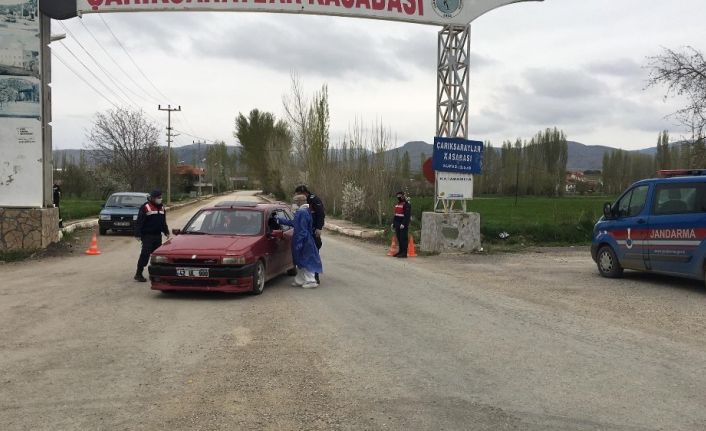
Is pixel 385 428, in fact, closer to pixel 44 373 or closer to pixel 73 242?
pixel 44 373

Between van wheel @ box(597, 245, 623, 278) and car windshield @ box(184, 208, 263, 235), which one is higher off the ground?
car windshield @ box(184, 208, 263, 235)

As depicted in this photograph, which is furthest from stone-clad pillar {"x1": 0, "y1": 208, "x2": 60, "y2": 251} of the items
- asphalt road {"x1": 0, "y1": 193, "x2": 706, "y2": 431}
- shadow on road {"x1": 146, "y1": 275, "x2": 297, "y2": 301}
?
shadow on road {"x1": 146, "y1": 275, "x2": 297, "y2": 301}

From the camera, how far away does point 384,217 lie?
28750mm

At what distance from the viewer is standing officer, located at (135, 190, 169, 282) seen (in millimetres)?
Result: 11359

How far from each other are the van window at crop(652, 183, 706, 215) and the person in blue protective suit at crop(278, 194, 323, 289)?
6.45 m

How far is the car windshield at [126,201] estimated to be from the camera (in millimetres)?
23047

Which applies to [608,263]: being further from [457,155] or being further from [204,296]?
[204,296]

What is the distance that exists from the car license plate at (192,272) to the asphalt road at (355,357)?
42cm

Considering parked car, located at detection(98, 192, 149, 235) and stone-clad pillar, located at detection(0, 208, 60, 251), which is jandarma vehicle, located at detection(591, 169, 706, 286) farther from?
parked car, located at detection(98, 192, 149, 235)

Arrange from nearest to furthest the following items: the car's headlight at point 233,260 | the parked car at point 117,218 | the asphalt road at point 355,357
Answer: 1. the asphalt road at point 355,357
2. the car's headlight at point 233,260
3. the parked car at point 117,218

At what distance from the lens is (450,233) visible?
17359 mm

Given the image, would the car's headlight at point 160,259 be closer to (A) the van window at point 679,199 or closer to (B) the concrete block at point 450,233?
(A) the van window at point 679,199

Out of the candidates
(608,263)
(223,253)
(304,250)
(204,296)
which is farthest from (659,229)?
(204,296)

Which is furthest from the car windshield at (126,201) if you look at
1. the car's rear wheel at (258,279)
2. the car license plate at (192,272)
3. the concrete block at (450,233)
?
the car license plate at (192,272)
